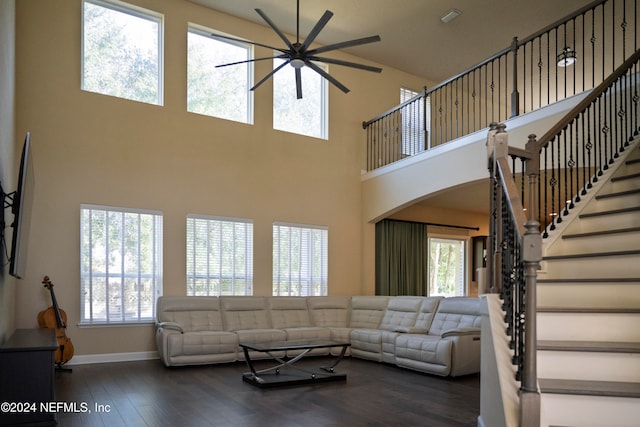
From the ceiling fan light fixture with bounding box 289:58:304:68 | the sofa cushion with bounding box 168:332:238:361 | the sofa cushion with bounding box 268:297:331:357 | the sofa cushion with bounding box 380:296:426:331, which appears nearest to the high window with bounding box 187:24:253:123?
the ceiling fan light fixture with bounding box 289:58:304:68

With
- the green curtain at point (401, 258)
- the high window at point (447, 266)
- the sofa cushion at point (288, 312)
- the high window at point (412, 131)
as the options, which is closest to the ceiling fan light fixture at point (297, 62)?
the sofa cushion at point (288, 312)

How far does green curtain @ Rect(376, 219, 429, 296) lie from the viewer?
380 inches

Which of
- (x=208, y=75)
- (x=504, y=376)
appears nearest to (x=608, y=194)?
(x=504, y=376)

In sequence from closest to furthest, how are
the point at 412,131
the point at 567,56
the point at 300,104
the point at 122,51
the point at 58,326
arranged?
1. the point at 58,326
2. the point at 122,51
3. the point at 567,56
4. the point at 300,104
5. the point at 412,131

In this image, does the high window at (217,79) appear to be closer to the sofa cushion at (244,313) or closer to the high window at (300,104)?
the high window at (300,104)

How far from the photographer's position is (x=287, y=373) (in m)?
6.14

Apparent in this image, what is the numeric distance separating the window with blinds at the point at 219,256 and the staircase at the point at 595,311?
196 inches

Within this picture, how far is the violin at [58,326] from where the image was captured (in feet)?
20.2

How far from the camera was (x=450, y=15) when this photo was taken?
8117 millimetres

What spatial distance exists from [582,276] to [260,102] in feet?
19.3

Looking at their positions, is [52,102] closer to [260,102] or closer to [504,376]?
[260,102]

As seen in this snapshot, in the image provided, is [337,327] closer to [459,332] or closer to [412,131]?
[459,332]

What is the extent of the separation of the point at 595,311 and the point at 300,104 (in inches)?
260

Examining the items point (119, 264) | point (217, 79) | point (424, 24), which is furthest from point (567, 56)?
point (119, 264)
